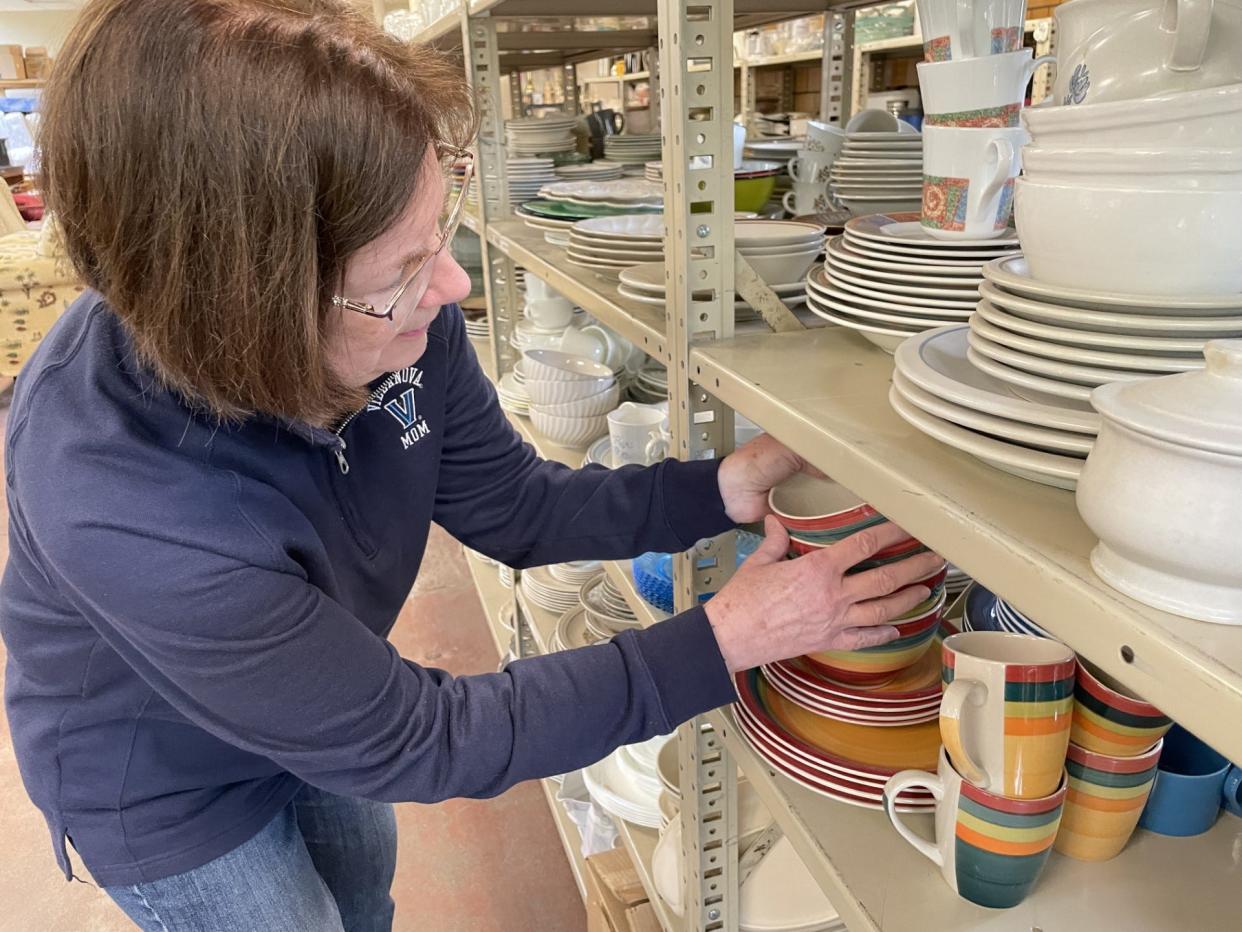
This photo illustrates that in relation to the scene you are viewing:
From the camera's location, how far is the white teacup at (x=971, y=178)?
72cm

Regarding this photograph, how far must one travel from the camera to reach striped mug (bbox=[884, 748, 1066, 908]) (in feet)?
2.20

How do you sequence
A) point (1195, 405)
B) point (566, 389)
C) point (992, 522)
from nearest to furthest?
point (1195, 405), point (992, 522), point (566, 389)

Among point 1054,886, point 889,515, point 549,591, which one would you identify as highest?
point 889,515

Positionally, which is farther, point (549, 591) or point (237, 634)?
point (549, 591)

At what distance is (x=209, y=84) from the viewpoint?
657mm

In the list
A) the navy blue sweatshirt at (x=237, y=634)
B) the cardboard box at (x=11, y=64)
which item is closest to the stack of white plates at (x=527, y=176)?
the navy blue sweatshirt at (x=237, y=634)

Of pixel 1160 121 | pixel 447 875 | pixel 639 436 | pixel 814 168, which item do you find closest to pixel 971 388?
pixel 1160 121

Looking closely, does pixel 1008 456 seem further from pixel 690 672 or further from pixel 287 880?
pixel 287 880

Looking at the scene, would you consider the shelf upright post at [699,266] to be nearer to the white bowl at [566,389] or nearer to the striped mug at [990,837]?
the striped mug at [990,837]

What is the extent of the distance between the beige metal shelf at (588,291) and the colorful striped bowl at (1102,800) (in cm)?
53

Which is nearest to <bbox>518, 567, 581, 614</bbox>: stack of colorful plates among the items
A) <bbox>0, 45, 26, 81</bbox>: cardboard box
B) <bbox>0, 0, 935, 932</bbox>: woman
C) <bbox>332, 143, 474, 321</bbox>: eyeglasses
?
<bbox>0, 0, 935, 932</bbox>: woman

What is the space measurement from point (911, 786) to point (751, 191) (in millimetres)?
1061

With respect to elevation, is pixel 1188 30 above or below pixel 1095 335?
above

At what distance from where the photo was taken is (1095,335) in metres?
0.49
